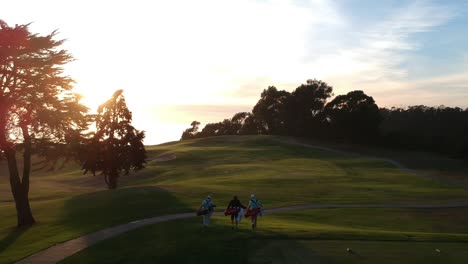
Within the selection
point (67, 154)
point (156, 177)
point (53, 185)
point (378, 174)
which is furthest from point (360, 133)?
point (67, 154)

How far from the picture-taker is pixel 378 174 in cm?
7381

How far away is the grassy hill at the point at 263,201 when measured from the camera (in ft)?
80.1

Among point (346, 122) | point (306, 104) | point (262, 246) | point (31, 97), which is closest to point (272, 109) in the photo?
point (306, 104)

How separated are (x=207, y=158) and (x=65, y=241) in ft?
240

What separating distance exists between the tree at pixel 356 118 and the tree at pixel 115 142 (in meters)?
75.9

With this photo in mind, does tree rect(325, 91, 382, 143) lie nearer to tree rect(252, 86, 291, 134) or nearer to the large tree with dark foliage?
the large tree with dark foliage

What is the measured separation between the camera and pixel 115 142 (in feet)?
205

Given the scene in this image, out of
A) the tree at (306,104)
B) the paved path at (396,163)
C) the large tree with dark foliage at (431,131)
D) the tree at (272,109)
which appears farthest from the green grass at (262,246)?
the tree at (272,109)

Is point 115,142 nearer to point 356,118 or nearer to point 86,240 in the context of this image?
point 86,240

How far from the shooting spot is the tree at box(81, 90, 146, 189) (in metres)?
62.0

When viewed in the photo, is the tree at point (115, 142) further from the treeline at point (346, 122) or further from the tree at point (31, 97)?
the treeline at point (346, 122)

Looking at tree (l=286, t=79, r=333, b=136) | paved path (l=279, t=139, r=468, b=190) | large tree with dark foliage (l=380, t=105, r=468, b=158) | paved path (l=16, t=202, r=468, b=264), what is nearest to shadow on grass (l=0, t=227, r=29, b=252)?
paved path (l=16, t=202, r=468, b=264)

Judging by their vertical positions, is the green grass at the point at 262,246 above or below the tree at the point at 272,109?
below

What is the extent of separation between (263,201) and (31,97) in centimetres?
2171
